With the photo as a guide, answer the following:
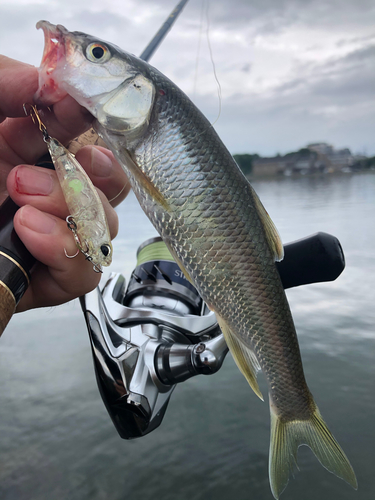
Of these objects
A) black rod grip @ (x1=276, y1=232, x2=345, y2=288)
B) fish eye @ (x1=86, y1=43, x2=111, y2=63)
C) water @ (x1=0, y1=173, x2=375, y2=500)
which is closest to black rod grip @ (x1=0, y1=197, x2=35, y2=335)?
fish eye @ (x1=86, y1=43, x2=111, y2=63)

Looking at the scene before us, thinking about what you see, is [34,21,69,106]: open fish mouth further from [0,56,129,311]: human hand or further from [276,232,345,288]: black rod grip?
[276,232,345,288]: black rod grip

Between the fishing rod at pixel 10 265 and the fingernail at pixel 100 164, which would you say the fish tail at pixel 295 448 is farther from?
the fingernail at pixel 100 164

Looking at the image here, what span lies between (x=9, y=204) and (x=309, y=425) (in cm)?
117

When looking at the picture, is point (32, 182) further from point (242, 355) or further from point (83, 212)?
point (242, 355)

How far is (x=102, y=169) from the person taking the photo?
4.61 feet

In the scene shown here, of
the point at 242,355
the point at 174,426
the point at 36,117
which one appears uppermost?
the point at 36,117

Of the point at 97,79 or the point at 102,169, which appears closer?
the point at 97,79

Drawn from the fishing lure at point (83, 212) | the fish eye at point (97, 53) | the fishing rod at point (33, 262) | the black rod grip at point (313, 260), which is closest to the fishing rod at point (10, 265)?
the fishing rod at point (33, 262)

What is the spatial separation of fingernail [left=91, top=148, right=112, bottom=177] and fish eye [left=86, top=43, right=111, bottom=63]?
417 millimetres

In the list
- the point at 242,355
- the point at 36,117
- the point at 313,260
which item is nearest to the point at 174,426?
the point at 242,355

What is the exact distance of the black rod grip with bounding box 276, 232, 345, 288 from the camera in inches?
Result: 48.6

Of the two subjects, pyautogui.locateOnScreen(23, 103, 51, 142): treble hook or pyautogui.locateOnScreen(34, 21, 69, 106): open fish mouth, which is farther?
pyautogui.locateOnScreen(23, 103, 51, 142): treble hook

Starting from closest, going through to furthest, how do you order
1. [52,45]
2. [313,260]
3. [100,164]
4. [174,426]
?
1. [52,45]
2. [313,260]
3. [100,164]
4. [174,426]

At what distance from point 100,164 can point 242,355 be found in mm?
818
